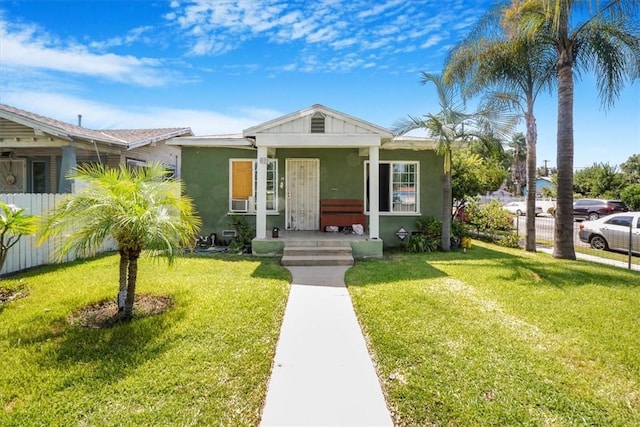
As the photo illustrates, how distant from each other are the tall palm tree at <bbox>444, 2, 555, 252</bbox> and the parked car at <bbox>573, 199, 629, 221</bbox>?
16.4 m

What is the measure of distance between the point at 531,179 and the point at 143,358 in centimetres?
1149

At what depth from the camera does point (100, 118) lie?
630 inches

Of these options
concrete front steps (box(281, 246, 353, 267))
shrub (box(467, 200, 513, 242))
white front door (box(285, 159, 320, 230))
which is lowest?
concrete front steps (box(281, 246, 353, 267))

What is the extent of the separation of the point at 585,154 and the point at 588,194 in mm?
8547

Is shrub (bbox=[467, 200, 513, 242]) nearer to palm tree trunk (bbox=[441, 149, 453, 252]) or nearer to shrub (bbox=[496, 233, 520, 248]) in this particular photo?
shrub (bbox=[496, 233, 520, 248])

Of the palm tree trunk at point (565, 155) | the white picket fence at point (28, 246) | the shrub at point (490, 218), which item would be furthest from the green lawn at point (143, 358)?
the shrub at point (490, 218)

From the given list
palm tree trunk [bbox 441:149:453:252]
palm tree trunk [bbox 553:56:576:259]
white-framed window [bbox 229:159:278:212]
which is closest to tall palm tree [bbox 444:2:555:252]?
palm tree trunk [bbox 553:56:576:259]

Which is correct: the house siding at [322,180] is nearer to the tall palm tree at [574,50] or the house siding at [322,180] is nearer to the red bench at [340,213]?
the red bench at [340,213]

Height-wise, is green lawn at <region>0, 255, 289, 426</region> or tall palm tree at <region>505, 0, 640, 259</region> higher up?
tall palm tree at <region>505, 0, 640, 259</region>

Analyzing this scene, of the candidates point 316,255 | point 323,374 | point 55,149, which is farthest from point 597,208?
point 55,149

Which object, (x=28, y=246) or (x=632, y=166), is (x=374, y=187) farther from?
(x=632, y=166)

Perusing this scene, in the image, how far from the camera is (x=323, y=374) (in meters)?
3.20

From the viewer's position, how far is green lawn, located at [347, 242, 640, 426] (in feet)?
8.80

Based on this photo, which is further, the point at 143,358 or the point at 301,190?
the point at 301,190
